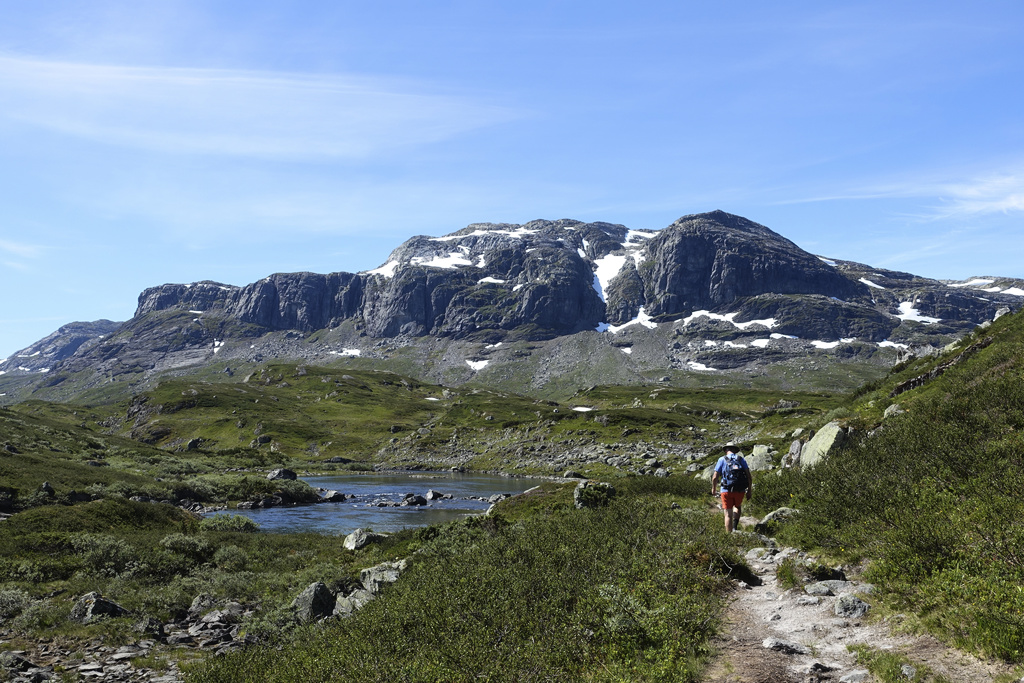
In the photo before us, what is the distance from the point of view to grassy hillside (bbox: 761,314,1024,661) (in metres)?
7.77

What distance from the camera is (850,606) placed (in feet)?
31.9

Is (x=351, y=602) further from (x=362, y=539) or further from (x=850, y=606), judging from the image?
(x=850, y=606)

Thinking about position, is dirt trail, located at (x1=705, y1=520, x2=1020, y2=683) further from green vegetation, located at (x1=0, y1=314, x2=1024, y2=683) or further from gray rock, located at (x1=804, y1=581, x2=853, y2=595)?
green vegetation, located at (x1=0, y1=314, x2=1024, y2=683)

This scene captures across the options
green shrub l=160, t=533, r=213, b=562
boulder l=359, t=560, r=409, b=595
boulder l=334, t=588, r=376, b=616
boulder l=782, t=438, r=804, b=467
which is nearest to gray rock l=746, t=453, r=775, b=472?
boulder l=782, t=438, r=804, b=467

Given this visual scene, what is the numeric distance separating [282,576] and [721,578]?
2021 cm

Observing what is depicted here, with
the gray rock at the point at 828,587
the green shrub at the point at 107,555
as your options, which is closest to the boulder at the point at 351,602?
the green shrub at the point at 107,555

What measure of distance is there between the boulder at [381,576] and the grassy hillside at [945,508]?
12.9 m

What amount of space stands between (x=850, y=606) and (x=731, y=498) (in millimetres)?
8176

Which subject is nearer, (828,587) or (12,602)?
(828,587)

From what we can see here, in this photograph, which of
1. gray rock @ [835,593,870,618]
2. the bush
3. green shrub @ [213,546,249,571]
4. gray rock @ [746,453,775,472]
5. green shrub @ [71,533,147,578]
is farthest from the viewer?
the bush

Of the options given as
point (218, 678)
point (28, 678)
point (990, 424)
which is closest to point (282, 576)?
point (28, 678)

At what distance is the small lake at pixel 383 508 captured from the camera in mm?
48062


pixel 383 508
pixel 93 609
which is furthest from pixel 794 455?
pixel 383 508

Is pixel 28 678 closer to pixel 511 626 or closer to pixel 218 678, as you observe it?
pixel 218 678
